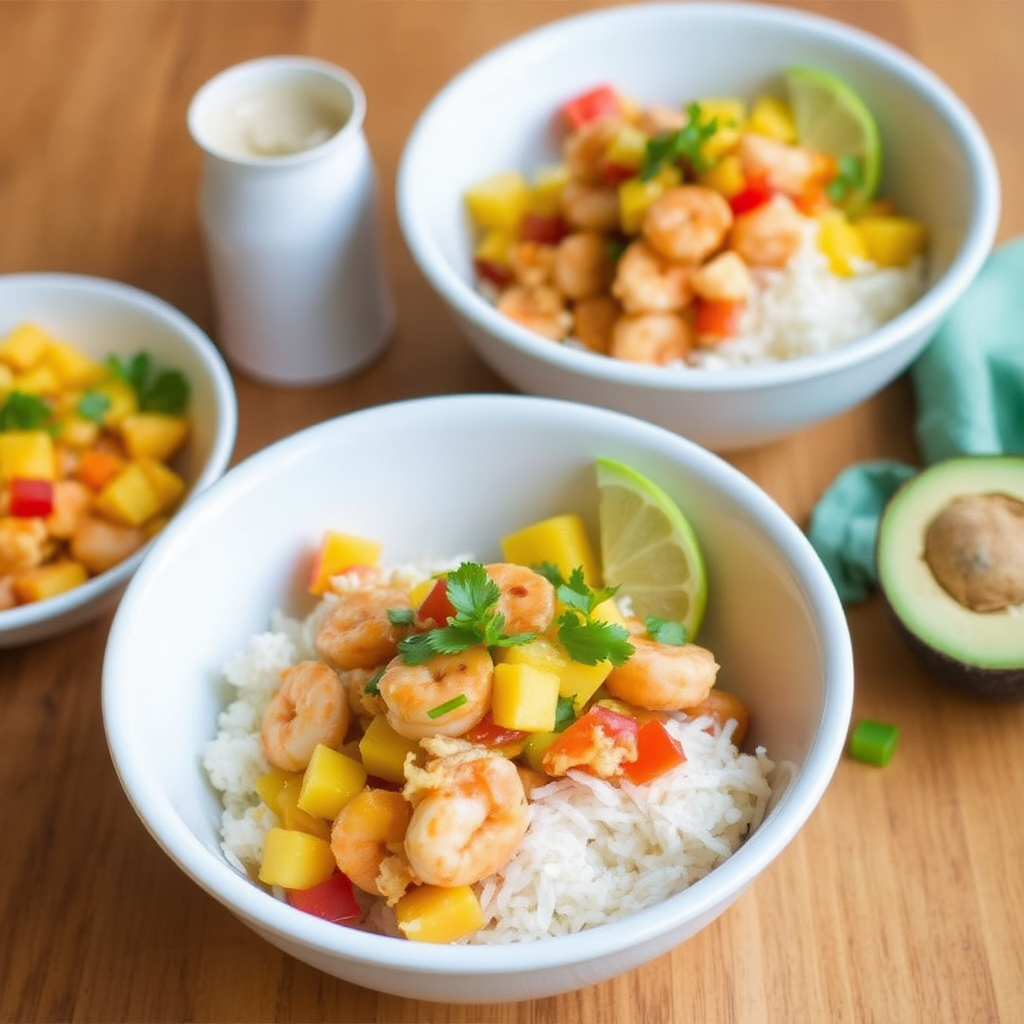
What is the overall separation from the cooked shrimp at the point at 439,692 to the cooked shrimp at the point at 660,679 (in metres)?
0.19

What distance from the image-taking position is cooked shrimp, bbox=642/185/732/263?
7.62ft

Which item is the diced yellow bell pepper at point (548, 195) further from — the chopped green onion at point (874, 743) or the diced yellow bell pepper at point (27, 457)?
the chopped green onion at point (874, 743)

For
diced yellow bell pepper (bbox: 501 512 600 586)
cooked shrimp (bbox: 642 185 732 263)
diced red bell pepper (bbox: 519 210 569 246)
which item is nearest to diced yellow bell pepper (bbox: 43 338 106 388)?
diced red bell pepper (bbox: 519 210 569 246)

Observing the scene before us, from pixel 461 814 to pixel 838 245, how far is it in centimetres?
156

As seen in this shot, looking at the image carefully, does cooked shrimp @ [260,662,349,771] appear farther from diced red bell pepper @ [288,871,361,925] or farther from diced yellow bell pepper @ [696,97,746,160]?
diced yellow bell pepper @ [696,97,746,160]

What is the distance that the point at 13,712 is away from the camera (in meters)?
2.12

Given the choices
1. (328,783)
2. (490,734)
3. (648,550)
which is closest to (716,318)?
(648,550)

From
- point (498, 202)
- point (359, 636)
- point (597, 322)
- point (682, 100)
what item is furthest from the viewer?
point (682, 100)

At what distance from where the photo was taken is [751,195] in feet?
8.05

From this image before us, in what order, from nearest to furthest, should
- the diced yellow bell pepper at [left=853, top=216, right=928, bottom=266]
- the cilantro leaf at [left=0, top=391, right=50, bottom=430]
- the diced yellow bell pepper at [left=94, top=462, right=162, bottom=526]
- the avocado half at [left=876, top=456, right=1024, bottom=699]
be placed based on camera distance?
the avocado half at [left=876, top=456, right=1024, bottom=699], the diced yellow bell pepper at [left=94, top=462, right=162, bottom=526], the cilantro leaf at [left=0, top=391, right=50, bottom=430], the diced yellow bell pepper at [left=853, top=216, right=928, bottom=266]

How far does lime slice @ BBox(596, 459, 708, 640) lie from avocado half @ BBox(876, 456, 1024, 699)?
33 centimetres

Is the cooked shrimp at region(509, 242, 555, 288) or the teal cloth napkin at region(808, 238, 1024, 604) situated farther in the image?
the cooked shrimp at region(509, 242, 555, 288)

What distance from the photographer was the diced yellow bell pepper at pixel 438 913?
58.9 inches

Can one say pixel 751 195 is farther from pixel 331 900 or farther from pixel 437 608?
pixel 331 900
